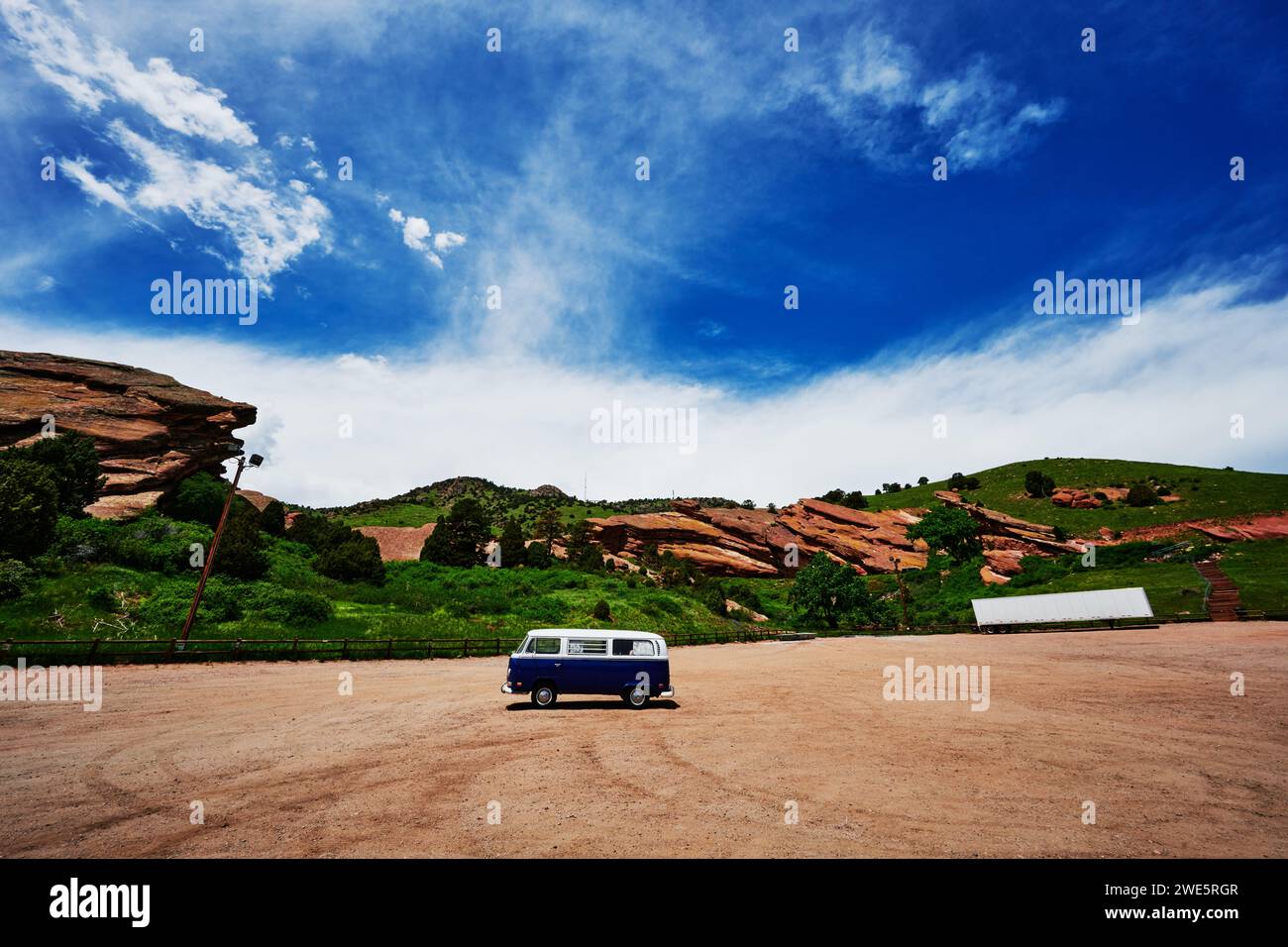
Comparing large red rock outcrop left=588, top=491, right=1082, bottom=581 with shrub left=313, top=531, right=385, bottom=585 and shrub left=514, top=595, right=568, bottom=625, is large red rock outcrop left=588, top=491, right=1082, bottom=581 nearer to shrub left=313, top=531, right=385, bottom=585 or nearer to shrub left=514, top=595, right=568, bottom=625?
shrub left=514, top=595, right=568, bottom=625

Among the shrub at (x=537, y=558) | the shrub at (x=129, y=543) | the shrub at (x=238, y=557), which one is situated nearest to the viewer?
the shrub at (x=129, y=543)

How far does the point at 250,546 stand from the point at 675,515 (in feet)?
210

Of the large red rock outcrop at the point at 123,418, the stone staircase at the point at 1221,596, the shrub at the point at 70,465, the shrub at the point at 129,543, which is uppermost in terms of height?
the large red rock outcrop at the point at 123,418

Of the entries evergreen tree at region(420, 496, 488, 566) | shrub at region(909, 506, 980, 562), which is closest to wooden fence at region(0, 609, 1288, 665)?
evergreen tree at region(420, 496, 488, 566)

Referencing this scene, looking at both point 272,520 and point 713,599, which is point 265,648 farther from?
point 713,599

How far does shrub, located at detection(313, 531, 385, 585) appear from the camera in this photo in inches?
1955

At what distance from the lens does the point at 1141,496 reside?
89000 millimetres

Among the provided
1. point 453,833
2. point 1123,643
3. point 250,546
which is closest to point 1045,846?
point 453,833

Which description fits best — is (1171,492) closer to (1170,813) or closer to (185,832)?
(1170,813)

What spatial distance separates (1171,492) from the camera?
301 feet

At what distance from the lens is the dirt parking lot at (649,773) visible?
22.6ft

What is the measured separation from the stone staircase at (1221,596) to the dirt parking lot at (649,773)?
26.3 meters

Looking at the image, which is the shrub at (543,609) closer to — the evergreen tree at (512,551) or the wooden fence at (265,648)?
the wooden fence at (265,648)
